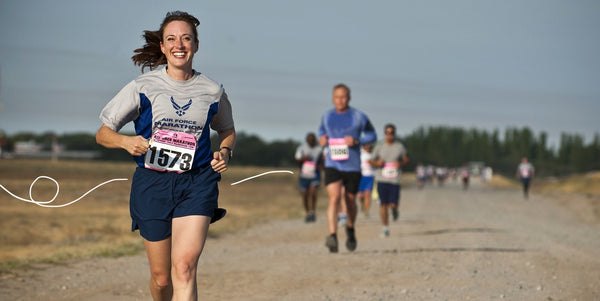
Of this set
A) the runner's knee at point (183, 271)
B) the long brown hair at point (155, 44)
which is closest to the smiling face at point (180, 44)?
the long brown hair at point (155, 44)

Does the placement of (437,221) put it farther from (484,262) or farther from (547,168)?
(547,168)

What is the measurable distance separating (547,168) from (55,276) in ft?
572

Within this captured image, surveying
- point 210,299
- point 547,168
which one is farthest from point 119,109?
point 547,168

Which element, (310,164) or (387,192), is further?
(310,164)

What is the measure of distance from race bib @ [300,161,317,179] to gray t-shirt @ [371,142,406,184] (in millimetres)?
3270

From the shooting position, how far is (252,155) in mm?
112875

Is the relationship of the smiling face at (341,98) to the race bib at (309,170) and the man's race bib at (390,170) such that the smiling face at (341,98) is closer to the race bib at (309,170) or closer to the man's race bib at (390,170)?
the man's race bib at (390,170)

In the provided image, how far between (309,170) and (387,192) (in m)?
3.70

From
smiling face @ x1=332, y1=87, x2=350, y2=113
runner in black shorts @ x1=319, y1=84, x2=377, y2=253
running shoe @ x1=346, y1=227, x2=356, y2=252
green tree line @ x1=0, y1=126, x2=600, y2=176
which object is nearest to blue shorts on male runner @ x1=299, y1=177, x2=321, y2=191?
running shoe @ x1=346, y1=227, x2=356, y2=252

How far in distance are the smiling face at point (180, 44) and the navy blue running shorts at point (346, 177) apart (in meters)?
5.87

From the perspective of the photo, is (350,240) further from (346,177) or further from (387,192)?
(387,192)

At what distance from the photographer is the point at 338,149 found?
11203mm

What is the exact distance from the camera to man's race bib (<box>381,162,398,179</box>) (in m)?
15.2

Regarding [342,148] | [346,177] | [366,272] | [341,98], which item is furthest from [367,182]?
[366,272]
